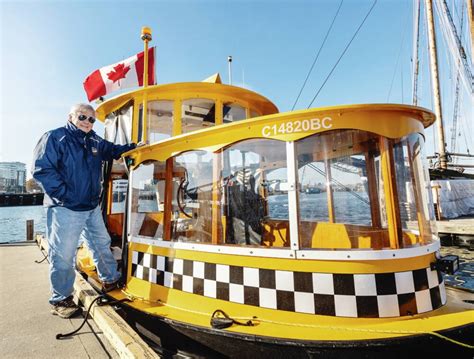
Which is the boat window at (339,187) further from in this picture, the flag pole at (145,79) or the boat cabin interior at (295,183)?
the flag pole at (145,79)

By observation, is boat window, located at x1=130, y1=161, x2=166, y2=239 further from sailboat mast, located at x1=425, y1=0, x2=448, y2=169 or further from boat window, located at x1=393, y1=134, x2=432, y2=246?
sailboat mast, located at x1=425, y1=0, x2=448, y2=169

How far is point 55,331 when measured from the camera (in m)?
2.66

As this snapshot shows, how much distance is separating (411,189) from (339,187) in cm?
62

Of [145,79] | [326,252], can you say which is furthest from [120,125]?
[326,252]

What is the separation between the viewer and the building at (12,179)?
6631cm

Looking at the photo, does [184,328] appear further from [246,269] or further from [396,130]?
[396,130]

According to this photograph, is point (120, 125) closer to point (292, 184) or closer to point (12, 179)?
point (292, 184)

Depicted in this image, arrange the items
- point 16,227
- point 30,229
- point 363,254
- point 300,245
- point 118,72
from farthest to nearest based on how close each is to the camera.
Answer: point 16,227, point 30,229, point 118,72, point 300,245, point 363,254

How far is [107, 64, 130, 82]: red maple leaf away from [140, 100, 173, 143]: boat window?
1094 mm

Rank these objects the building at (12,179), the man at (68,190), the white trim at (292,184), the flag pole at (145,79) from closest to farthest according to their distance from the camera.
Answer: the white trim at (292,184) → the man at (68,190) → the flag pole at (145,79) → the building at (12,179)

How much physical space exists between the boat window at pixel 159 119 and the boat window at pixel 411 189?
9.56 ft

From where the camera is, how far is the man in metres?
2.80

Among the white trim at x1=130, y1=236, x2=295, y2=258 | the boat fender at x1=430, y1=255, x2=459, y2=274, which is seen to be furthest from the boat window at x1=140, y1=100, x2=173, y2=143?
the boat fender at x1=430, y1=255, x2=459, y2=274

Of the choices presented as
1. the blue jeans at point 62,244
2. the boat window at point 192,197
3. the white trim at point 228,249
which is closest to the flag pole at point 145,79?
the boat window at point 192,197
